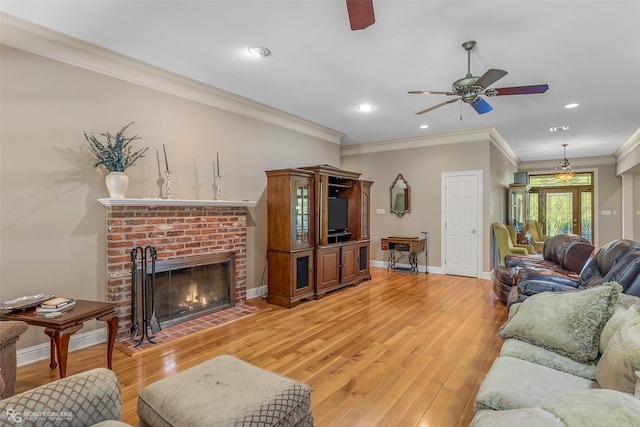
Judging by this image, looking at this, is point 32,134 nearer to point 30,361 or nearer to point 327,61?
point 30,361

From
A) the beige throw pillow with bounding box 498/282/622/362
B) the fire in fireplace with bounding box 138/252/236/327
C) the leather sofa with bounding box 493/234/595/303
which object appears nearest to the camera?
the beige throw pillow with bounding box 498/282/622/362

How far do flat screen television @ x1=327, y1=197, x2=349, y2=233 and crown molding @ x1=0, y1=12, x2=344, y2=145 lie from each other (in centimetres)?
164

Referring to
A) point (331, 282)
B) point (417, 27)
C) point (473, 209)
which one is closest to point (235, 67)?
point (417, 27)

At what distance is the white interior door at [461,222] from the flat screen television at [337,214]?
2114 mm

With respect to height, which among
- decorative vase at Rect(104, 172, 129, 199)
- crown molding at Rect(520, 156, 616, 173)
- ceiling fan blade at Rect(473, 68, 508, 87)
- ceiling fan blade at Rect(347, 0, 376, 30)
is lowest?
decorative vase at Rect(104, 172, 129, 199)

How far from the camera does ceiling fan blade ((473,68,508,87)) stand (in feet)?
8.48

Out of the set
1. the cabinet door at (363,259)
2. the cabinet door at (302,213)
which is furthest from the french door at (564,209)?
the cabinet door at (302,213)

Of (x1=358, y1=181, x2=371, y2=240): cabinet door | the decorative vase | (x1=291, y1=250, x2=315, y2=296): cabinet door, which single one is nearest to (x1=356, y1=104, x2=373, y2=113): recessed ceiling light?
(x1=358, y1=181, x2=371, y2=240): cabinet door

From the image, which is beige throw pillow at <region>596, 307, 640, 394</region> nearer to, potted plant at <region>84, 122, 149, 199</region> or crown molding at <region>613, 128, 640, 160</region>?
potted plant at <region>84, 122, 149, 199</region>

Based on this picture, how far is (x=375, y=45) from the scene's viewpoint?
2928 mm

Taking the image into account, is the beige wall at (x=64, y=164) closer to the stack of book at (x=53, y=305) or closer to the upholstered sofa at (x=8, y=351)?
the stack of book at (x=53, y=305)

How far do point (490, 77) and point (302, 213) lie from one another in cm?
278

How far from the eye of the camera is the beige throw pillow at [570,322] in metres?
1.72

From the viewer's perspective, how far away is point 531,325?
1.93 meters
